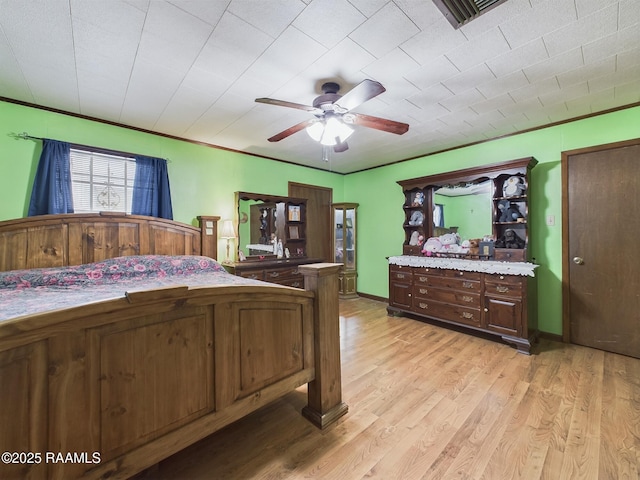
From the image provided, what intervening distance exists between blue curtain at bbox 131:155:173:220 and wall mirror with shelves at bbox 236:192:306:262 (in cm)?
100

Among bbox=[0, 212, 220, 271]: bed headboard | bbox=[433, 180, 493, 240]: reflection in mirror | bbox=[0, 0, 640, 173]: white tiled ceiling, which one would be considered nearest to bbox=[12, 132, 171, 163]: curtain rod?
bbox=[0, 0, 640, 173]: white tiled ceiling

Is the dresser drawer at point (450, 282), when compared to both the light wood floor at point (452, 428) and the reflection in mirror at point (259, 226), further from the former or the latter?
the reflection in mirror at point (259, 226)

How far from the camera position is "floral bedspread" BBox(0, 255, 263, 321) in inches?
67.5

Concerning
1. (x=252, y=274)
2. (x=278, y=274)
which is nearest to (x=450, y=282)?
(x=278, y=274)

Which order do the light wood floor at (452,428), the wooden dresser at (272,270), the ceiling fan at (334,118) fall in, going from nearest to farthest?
1. the light wood floor at (452,428)
2. the ceiling fan at (334,118)
3. the wooden dresser at (272,270)

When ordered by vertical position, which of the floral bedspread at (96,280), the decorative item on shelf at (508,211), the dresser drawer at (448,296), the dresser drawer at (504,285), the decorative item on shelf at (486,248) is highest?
the decorative item on shelf at (508,211)

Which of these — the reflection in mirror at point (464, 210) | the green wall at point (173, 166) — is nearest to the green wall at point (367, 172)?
the green wall at point (173, 166)

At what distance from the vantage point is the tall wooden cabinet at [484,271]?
2.99m

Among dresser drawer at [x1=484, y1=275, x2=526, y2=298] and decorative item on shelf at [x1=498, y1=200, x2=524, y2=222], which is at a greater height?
decorative item on shelf at [x1=498, y1=200, x2=524, y2=222]

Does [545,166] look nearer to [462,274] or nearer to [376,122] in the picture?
[462,274]

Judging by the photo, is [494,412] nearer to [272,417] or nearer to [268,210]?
[272,417]

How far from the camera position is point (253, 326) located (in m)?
1.57

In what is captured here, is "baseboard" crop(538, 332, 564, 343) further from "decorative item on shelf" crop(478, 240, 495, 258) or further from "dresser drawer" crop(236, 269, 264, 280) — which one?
"dresser drawer" crop(236, 269, 264, 280)

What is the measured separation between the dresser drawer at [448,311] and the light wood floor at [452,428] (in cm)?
56
